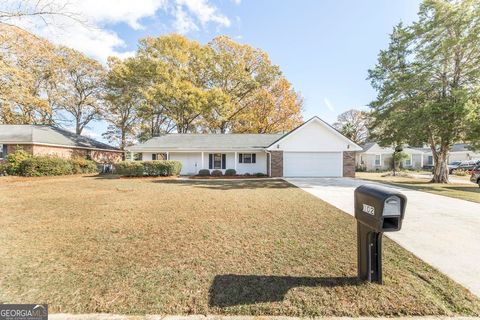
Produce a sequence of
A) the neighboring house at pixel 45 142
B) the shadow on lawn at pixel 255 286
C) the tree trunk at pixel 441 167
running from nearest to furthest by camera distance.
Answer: the shadow on lawn at pixel 255 286, the tree trunk at pixel 441 167, the neighboring house at pixel 45 142

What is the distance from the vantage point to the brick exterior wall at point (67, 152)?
20391 millimetres

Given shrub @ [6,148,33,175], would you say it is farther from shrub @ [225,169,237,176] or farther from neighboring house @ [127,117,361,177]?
shrub @ [225,169,237,176]

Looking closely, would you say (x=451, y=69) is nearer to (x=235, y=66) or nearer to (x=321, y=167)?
(x=321, y=167)

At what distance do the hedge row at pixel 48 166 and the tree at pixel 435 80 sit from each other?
27061mm

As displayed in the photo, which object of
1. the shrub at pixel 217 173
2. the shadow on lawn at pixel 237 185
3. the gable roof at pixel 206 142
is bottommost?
the shadow on lawn at pixel 237 185

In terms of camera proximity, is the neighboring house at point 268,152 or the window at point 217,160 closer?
the neighboring house at point 268,152

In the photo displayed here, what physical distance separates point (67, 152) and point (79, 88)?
1095 cm

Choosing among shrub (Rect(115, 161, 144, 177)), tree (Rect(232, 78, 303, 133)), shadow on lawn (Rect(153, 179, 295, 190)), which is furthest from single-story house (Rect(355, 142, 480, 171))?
shrub (Rect(115, 161, 144, 177))

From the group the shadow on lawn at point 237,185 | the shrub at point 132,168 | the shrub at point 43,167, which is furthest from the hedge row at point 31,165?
the shadow on lawn at point 237,185

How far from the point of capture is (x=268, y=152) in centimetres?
1936

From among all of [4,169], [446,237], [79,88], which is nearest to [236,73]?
[79,88]

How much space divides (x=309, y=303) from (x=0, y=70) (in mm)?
10393

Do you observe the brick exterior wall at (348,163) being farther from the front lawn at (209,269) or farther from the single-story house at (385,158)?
the single-story house at (385,158)

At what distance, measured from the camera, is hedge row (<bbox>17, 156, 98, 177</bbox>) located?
57.7ft
